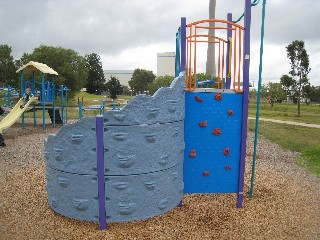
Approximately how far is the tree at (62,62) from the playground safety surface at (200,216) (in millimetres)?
30559

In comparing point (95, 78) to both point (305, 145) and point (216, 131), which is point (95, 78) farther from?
point (216, 131)

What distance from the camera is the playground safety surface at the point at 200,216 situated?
4871 millimetres

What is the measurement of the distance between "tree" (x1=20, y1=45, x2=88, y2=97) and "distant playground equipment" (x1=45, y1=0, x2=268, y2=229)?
31968mm

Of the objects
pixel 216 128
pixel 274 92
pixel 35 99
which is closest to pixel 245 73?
pixel 216 128

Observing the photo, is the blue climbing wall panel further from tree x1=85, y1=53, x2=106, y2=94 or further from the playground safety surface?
tree x1=85, y1=53, x2=106, y2=94

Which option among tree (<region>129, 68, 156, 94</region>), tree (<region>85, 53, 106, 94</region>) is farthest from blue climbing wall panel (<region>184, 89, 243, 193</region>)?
tree (<region>129, 68, 156, 94</region>)

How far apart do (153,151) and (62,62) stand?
3584cm

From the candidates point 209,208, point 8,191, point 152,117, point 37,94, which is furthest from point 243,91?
point 37,94

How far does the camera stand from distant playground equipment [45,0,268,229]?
4.80m

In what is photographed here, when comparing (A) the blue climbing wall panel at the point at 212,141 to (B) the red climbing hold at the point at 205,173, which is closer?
(A) the blue climbing wall panel at the point at 212,141

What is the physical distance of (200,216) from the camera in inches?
218

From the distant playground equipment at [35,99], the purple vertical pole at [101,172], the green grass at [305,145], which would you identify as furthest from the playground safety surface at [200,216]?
the distant playground equipment at [35,99]

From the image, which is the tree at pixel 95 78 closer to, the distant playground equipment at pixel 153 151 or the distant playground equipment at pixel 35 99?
the distant playground equipment at pixel 35 99

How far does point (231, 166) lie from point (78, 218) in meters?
2.73
